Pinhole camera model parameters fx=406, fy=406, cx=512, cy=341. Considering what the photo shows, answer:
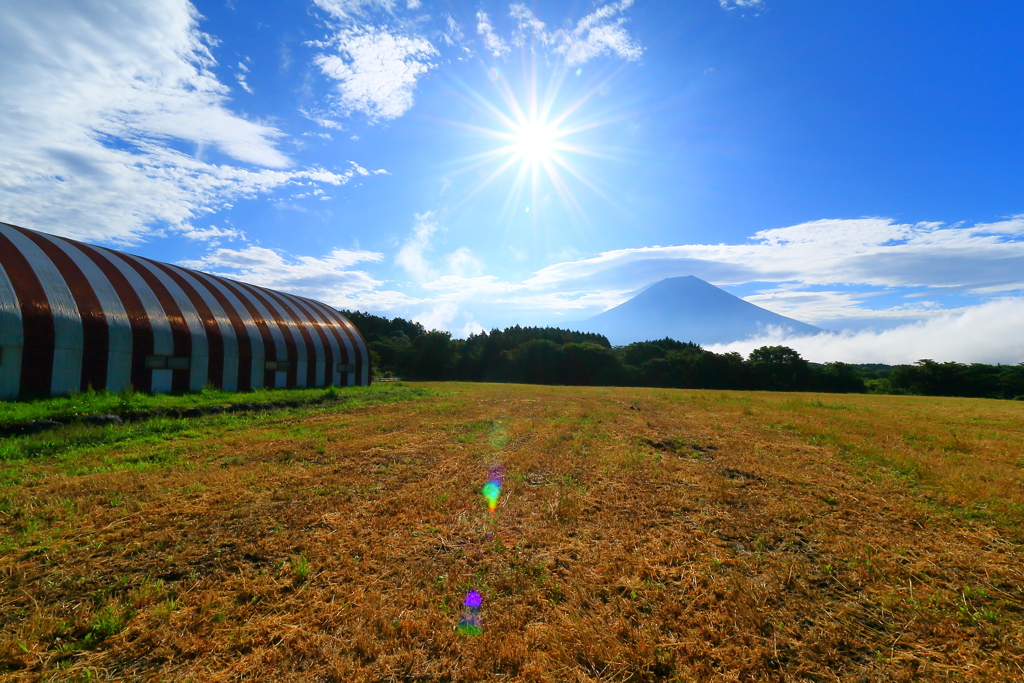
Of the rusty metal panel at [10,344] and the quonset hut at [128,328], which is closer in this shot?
the rusty metal panel at [10,344]

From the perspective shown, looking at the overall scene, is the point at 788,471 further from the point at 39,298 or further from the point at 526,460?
the point at 39,298

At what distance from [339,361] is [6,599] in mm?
26333

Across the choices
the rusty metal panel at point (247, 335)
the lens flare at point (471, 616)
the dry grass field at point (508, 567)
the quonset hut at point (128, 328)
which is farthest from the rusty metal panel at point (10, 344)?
the lens flare at point (471, 616)

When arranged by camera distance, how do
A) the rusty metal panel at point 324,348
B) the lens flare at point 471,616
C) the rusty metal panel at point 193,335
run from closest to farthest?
the lens flare at point 471,616 → the rusty metal panel at point 193,335 → the rusty metal panel at point 324,348

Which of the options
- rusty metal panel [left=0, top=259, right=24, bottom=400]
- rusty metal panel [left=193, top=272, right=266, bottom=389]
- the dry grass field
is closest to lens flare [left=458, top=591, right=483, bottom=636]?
the dry grass field

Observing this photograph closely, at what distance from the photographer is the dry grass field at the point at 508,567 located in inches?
142

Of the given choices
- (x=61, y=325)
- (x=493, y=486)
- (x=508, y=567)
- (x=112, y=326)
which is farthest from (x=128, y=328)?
(x=508, y=567)

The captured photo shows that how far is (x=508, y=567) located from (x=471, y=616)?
1.02 m

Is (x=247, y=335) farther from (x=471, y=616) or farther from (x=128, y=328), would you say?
(x=471, y=616)

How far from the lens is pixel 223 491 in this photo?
729 centimetres

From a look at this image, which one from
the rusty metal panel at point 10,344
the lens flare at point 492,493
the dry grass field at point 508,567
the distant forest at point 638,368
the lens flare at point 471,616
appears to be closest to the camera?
the dry grass field at point 508,567

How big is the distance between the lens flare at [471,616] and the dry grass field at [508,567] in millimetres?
67

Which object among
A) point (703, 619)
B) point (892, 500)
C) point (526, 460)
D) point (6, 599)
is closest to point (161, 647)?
point (6, 599)

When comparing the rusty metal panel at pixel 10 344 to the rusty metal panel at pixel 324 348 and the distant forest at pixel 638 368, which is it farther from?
the distant forest at pixel 638 368
